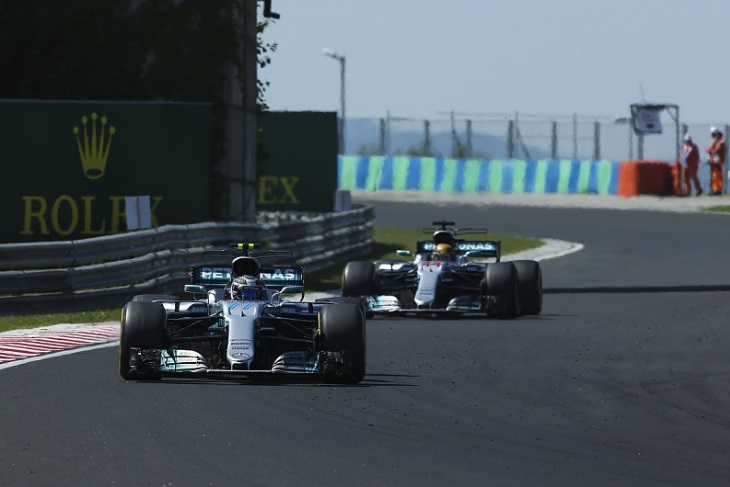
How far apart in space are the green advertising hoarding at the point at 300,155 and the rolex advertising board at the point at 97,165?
9260 mm

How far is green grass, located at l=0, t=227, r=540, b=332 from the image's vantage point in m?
20.2

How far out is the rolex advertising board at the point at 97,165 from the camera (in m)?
23.9

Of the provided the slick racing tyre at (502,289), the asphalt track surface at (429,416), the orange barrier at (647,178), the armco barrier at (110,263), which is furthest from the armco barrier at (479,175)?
the asphalt track surface at (429,416)

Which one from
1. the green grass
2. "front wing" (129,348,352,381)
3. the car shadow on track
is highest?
"front wing" (129,348,352,381)

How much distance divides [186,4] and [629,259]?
929 cm

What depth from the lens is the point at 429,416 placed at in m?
12.1

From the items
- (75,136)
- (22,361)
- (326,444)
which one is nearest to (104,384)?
(22,361)

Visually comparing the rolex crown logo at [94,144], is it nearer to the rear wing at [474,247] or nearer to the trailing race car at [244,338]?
the rear wing at [474,247]

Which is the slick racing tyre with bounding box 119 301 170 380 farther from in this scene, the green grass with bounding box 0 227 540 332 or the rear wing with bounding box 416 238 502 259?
the rear wing with bounding box 416 238 502 259

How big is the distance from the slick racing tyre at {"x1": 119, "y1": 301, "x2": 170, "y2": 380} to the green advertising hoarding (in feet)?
68.5

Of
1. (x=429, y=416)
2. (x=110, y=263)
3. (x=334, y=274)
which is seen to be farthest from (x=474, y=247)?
(x=429, y=416)

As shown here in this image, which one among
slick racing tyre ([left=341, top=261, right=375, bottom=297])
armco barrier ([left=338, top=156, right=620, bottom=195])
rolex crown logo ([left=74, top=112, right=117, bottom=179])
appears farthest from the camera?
armco barrier ([left=338, top=156, right=620, bottom=195])

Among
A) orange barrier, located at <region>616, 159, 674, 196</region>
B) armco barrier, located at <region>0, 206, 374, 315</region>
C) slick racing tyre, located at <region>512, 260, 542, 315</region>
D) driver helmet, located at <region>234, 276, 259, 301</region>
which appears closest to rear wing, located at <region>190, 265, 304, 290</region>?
driver helmet, located at <region>234, 276, 259, 301</region>

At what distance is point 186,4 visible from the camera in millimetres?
27438
